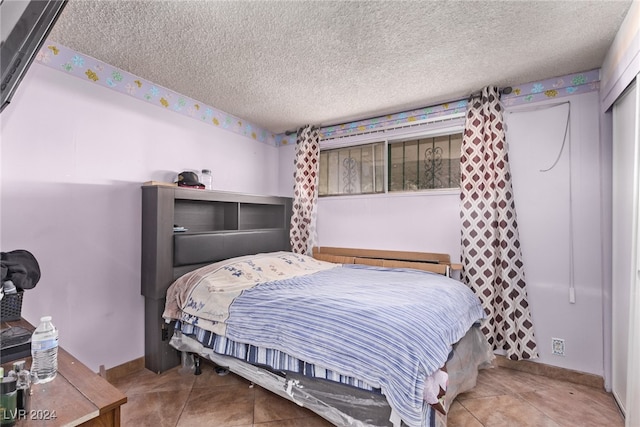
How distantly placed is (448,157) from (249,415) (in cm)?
272

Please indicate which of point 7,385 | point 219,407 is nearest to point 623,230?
point 219,407

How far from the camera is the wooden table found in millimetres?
801

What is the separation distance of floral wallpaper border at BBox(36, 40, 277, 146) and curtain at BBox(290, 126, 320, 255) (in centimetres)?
73

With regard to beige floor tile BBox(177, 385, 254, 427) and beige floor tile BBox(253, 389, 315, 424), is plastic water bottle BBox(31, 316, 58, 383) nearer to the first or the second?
beige floor tile BBox(177, 385, 254, 427)

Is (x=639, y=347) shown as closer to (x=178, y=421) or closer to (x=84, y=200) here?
(x=178, y=421)

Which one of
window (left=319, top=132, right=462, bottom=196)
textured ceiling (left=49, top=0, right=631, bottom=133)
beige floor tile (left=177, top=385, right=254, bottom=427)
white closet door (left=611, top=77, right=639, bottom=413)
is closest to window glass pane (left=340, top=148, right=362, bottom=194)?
window (left=319, top=132, right=462, bottom=196)

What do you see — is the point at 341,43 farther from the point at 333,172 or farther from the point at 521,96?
the point at 333,172

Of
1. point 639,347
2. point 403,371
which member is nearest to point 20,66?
point 403,371

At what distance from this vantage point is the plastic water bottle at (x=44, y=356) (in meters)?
0.98

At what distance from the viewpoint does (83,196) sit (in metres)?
2.15

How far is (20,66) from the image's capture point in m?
0.93

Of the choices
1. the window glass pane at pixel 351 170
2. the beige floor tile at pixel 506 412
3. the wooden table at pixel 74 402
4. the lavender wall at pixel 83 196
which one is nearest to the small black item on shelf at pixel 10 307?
the lavender wall at pixel 83 196

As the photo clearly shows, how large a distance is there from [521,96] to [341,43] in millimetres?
1709

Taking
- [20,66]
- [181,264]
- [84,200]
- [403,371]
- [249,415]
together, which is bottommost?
[249,415]
